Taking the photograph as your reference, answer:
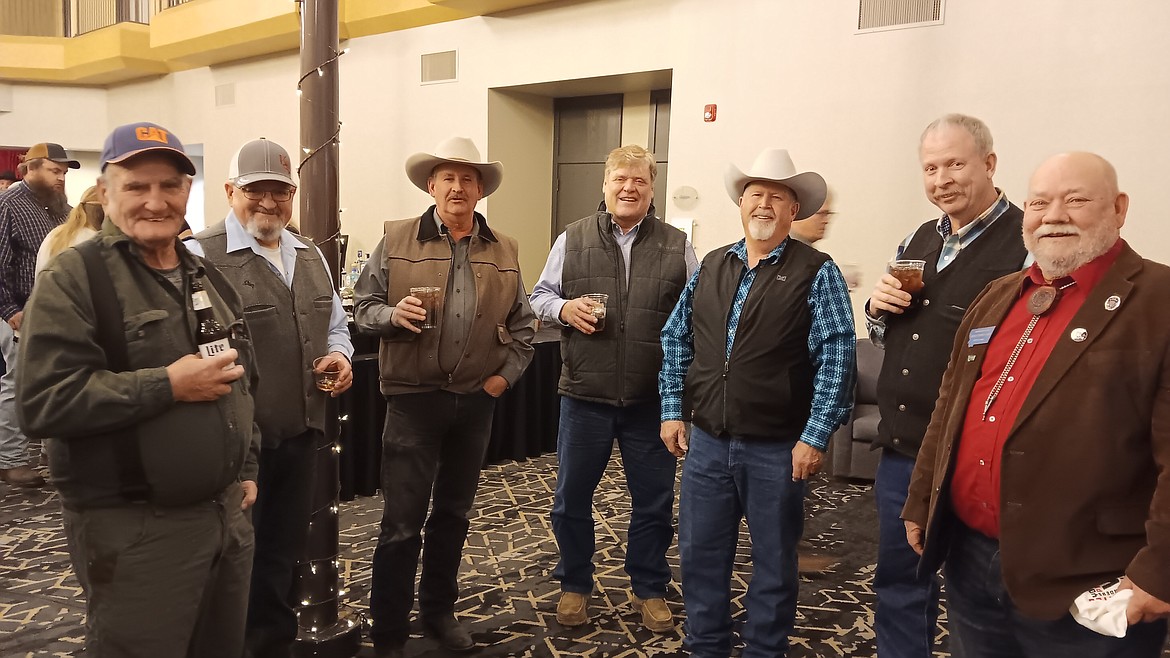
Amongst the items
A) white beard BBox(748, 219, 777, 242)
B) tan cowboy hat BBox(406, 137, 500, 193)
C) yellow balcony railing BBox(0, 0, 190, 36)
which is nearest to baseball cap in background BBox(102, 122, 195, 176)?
tan cowboy hat BBox(406, 137, 500, 193)

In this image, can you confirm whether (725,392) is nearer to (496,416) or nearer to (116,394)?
(116,394)

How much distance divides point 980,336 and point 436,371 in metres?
1.62

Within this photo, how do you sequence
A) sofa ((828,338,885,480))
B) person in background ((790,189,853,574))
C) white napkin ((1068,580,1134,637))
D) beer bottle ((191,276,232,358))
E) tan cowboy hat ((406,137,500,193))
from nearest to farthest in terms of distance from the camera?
white napkin ((1068,580,1134,637)) → beer bottle ((191,276,232,358)) → tan cowboy hat ((406,137,500,193)) → person in background ((790,189,853,574)) → sofa ((828,338,885,480))

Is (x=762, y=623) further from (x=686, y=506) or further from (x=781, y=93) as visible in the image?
(x=781, y=93)

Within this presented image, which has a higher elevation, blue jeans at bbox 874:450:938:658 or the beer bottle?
the beer bottle

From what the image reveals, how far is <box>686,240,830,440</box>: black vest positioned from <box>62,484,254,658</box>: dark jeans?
142 centimetres

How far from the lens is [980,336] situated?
1.80 m

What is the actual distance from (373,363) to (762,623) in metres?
2.78

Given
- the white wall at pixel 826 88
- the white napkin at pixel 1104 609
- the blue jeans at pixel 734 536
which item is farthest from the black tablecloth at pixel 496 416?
the white napkin at pixel 1104 609

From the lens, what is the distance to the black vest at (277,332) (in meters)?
2.31

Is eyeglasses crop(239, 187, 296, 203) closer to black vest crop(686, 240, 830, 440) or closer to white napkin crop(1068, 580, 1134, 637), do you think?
black vest crop(686, 240, 830, 440)

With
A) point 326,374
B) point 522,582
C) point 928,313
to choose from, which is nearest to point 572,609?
point 522,582

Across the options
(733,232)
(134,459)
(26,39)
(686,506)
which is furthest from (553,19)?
(26,39)

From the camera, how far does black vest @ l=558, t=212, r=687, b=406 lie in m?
2.92
